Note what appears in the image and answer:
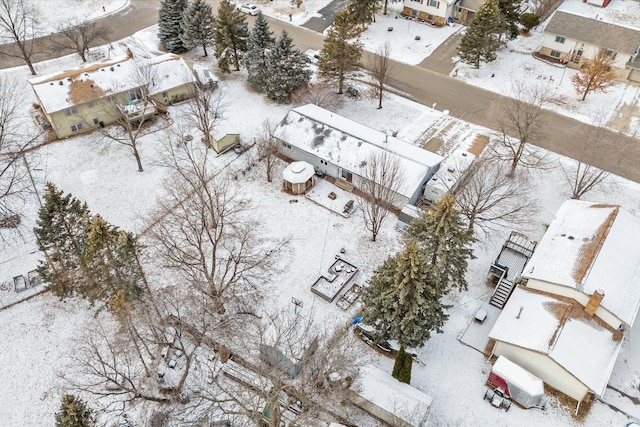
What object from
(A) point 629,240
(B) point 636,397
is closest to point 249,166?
(A) point 629,240

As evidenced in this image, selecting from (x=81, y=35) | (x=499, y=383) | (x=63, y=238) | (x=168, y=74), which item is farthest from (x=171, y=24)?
(x=499, y=383)

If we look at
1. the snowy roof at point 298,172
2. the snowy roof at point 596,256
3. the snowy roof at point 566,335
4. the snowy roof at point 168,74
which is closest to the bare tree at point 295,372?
the snowy roof at point 566,335

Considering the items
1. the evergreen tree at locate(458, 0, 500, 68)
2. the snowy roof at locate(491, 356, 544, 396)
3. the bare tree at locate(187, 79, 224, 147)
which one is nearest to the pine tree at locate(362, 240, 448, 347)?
the snowy roof at locate(491, 356, 544, 396)

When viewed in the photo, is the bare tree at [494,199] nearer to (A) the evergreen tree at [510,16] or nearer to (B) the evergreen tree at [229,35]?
(A) the evergreen tree at [510,16]

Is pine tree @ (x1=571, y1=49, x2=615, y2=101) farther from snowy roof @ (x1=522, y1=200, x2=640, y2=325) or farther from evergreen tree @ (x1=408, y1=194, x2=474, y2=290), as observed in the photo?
evergreen tree @ (x1=408, y1=194, x2=474, y2=290)

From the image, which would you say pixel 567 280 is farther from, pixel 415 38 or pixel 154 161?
pixel 415 38

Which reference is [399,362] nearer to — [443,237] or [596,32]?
[443,237]
